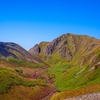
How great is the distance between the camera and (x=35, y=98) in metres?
106

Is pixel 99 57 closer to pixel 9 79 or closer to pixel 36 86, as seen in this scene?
pixel 36 86

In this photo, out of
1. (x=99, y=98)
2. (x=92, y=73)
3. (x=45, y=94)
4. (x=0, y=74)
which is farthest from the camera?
(x=0, y=74)

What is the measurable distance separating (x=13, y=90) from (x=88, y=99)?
233 ft

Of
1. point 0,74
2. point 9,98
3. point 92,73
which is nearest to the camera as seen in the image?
point 9,98

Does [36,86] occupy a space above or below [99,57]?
below

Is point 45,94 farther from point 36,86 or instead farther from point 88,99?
point 88,99

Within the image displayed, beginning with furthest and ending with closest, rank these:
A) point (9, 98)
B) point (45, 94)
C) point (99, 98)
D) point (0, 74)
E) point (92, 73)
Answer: point (0, 74) → point (45, 94) → point (92, 73) → point (9, 98) → point (99, 98)

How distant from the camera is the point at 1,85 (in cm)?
10681

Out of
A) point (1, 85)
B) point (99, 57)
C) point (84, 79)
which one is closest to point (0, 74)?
point (1, 85)

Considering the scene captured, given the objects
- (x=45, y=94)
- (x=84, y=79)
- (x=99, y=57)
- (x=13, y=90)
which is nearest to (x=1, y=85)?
(x=13, y=90)

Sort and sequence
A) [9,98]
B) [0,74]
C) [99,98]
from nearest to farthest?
[99,98]
[9,98]
[0,74]

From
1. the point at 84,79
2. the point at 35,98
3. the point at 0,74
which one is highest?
the point at 0,74

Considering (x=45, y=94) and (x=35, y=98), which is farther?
(x=45, y=94)

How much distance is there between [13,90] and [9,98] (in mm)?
11419
